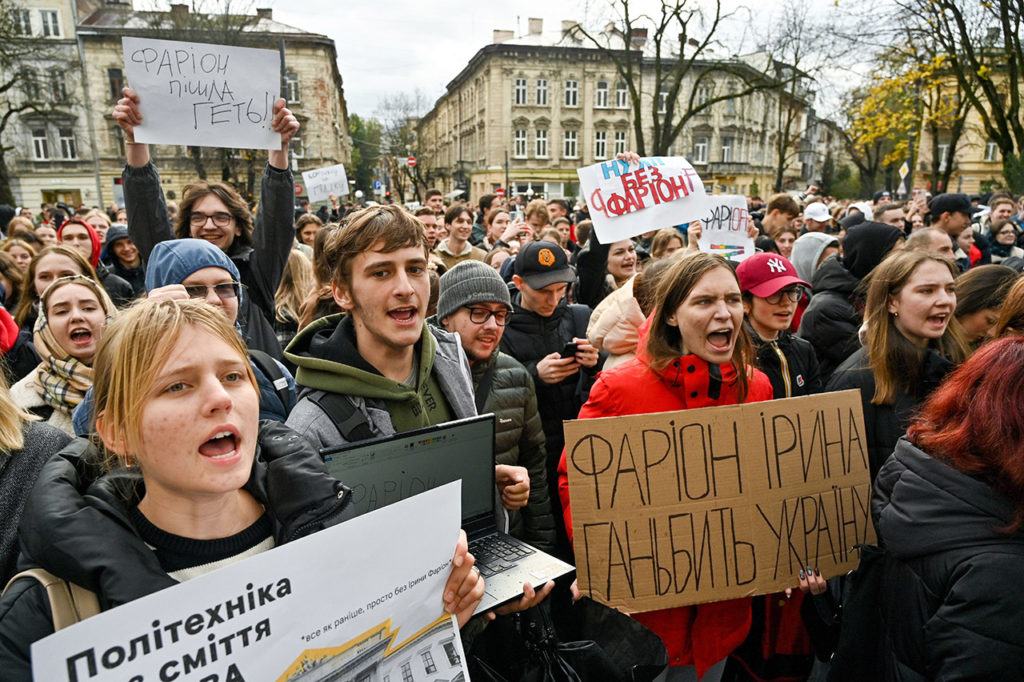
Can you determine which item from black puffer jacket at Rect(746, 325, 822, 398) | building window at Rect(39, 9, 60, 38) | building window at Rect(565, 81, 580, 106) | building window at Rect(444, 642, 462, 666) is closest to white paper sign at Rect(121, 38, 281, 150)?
building window at Rect(444, 642, 462, 666)

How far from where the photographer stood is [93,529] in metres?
1.20

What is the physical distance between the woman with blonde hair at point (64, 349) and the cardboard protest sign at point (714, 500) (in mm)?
2306

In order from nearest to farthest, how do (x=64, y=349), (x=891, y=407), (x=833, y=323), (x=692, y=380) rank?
(x=692, y=380)
(x=891, y=407)
(x=64, y=349)
(x=833, y=323)

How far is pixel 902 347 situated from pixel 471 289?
79.6 inches

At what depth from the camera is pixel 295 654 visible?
126 cm

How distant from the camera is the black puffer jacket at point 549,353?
3.68 metres

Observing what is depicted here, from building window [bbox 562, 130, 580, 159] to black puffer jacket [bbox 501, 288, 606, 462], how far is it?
166 ft

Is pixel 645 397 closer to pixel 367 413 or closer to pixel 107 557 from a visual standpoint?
pixel 367 413

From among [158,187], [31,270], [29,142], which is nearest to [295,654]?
[158,187]

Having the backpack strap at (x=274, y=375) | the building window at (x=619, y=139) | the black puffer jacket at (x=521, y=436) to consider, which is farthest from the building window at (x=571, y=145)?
the backpack strap at (x=274, y=375)

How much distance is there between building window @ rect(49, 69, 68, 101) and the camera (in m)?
33.0

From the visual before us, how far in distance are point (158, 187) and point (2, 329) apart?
4.17ft

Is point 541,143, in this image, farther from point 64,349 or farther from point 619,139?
point 64,349

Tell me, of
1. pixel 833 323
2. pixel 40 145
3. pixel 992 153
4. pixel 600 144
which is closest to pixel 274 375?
pixel 833 323
